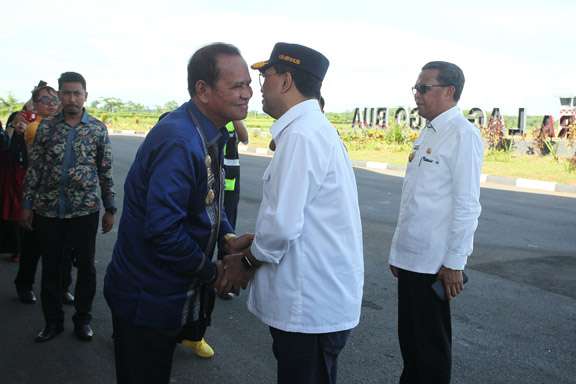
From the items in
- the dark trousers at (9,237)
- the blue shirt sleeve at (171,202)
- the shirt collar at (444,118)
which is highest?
the shirt collar at (444,118)

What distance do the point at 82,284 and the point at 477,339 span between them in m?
2.86

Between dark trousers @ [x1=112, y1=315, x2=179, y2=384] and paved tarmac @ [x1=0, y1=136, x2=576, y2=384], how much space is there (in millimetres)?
1320

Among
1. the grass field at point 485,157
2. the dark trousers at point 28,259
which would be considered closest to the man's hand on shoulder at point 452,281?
the dark trousers at point 28,259

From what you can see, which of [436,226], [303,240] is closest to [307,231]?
[303,240]

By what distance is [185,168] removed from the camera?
184 centimetres

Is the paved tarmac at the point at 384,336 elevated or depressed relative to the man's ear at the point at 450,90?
depressed

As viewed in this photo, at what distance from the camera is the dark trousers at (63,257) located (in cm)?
370

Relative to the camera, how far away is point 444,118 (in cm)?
289

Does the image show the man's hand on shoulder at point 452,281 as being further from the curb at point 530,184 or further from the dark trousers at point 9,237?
the curb at point 530,184

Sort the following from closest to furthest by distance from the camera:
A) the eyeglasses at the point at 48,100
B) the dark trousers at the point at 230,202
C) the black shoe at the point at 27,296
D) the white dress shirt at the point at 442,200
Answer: the white dress shirt at the point at 442,200 < the eyeglasses at the point at 48,100 < the black shoe at the point at 27,296 < the dark trousers at the point at 230,202

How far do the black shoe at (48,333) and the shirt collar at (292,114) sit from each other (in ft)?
8.48

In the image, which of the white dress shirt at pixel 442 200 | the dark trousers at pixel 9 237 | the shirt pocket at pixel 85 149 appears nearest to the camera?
the white dress shirt at pixel 442 200

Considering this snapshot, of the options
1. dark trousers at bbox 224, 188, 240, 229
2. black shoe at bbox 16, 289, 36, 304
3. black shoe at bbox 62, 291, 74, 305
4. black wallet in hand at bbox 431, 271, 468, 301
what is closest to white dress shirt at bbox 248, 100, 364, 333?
black wallet in hand at bbox 431, 271, 468, 301

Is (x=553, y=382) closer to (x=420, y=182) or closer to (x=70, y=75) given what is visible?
(x=420, y=182)
